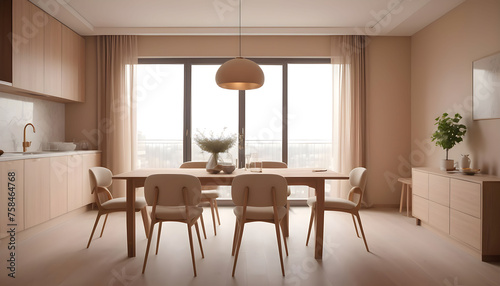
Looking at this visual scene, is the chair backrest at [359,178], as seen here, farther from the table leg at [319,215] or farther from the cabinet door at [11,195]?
the cabinet door at [11,195]

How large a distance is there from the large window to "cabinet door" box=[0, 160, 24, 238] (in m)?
1.94

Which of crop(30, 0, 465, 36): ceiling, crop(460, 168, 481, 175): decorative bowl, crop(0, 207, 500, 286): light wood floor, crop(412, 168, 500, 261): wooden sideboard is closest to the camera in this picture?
crop(0, 207, 500, 286): light wood floor

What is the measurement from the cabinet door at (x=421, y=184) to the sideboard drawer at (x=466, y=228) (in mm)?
498

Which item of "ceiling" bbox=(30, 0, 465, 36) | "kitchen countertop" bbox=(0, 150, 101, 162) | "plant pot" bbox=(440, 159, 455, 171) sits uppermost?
"ceiling" bbox=(30, 0, 465, 36)

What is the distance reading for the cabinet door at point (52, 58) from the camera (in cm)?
380

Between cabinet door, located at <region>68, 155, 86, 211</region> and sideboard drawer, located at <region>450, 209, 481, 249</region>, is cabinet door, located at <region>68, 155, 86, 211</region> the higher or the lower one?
the higher one

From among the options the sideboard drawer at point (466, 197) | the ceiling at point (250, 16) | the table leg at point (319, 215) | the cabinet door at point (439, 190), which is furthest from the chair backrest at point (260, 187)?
the ceiling at point (250, 16)

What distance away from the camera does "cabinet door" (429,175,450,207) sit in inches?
122

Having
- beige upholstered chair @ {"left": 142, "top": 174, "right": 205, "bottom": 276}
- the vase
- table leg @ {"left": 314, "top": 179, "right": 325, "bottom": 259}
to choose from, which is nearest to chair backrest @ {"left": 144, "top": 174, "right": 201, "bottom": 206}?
beige upholstered chair @ {"left": 142, "top": 174, "right": 205, "bottom": 276}

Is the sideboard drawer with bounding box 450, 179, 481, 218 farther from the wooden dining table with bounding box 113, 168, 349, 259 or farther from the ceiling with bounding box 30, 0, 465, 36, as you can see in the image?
the ceiling with bounding box 30, 0, 465, 36

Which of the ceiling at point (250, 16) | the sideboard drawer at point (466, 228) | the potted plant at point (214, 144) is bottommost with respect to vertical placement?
the sideboard drawer at point (466, 228)

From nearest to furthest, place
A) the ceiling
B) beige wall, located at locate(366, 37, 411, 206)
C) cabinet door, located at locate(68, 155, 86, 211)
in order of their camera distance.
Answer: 1. the ceiling
2. cabinet door, located at locate(68, 155, 86, 211)
3. beige wall, located at locate(366, 37, 411, 206)

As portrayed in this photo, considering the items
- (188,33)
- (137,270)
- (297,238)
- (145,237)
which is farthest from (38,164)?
(297,238)

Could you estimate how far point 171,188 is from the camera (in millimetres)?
2350
